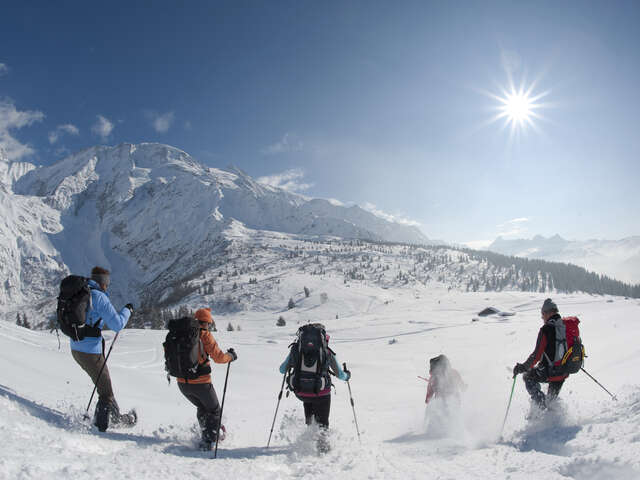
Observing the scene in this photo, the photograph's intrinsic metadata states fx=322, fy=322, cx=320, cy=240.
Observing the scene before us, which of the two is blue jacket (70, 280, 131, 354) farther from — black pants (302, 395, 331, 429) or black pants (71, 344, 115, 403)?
black pants (302, 395, 331, 429)

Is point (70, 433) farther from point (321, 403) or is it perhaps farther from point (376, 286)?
point (376, 286)

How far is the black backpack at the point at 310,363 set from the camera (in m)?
5.73

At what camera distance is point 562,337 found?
6426 millimetres

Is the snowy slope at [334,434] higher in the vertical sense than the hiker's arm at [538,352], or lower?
lower

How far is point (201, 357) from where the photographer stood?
5336mm

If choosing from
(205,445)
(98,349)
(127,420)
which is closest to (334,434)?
(205,445)

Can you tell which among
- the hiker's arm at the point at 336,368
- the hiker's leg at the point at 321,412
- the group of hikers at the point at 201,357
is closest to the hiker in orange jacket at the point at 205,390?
the group of hikers at the point at 201,357

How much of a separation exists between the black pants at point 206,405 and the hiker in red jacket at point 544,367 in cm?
578

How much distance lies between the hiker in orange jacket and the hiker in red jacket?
5765 millimetres

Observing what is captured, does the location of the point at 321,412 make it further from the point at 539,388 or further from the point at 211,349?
the point at 539,388

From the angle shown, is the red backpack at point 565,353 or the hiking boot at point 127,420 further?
the red backpack at point 565,353

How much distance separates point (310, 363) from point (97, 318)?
146 inches

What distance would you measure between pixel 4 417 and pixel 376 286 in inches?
6143

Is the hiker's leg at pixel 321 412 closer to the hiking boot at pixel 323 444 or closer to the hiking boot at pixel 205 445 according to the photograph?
the hiking boot at pixel 323 444
